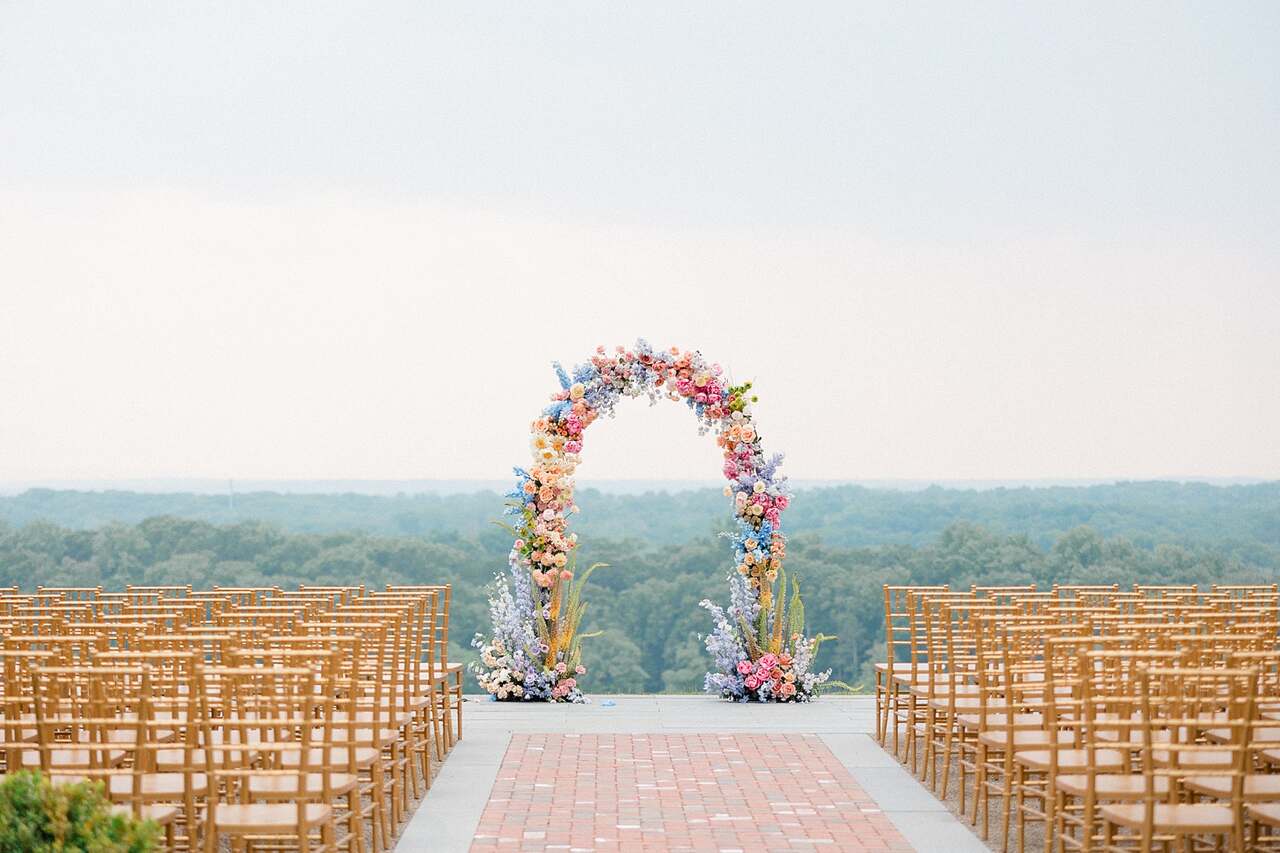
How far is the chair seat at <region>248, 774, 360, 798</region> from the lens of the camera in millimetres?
6137

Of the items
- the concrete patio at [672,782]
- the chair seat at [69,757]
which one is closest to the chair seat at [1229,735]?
the concrete patio at [672,782]

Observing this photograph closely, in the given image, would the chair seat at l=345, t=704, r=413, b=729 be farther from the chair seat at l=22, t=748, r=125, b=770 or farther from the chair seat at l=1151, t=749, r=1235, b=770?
the chair seat at l=1151, t=749, r=1235, b=770

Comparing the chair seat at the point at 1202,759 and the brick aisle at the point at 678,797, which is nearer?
the chair seat at the point at 1202,759

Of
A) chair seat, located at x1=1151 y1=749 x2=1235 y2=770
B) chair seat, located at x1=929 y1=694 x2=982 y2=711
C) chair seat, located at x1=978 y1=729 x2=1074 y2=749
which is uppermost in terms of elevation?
chair seat, located at x1=1151 y1=749 x2=1235 y2=770

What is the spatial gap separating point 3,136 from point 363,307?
6.95 meters

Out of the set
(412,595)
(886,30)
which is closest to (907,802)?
(412,595)

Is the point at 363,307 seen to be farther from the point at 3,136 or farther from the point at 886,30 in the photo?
the point at 886,30

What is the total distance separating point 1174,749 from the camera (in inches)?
231

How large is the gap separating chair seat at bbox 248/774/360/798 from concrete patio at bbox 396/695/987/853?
1089 millimetres

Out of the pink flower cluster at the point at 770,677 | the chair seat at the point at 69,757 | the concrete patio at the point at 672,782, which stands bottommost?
the concrete patio at the point at 672,782

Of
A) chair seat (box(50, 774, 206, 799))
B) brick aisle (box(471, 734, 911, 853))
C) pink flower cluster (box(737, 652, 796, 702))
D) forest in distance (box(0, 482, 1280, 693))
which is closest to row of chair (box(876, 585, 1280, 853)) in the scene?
brick aisle (box(471, 734, 911, 853))

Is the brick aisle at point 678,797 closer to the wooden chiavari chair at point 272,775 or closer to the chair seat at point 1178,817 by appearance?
the wooden chiavari chair at point 272,775

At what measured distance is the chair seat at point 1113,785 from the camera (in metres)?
6.21

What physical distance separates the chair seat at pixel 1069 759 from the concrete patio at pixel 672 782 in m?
0.69
